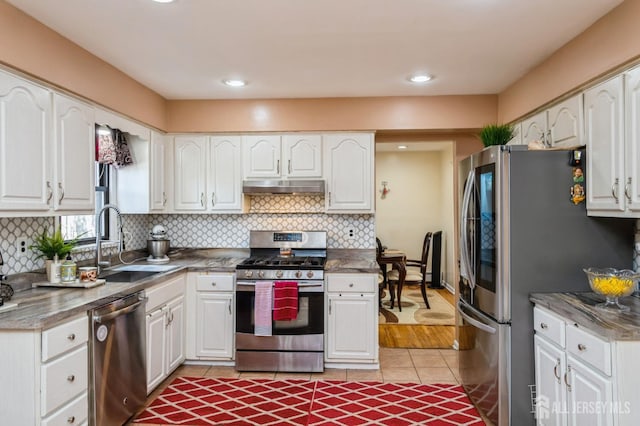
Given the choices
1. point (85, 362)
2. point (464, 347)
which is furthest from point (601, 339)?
point (85, 362)

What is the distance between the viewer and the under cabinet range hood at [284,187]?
3883mm

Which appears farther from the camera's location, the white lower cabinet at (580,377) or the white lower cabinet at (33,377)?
the white lower cabinet at (33,377)

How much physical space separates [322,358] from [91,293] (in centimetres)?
194

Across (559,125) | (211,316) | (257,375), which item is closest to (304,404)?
(257,375)

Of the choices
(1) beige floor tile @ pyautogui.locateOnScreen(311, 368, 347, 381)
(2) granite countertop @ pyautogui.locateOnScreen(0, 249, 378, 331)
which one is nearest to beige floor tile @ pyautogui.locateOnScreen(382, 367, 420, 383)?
(1) beige floor tile @ pyautogui.locateOnScreen(311, 368, 347, 381)

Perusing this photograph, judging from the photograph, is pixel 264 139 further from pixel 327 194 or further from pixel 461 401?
pixel 461 401

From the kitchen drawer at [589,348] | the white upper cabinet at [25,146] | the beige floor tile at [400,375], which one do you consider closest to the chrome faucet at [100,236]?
the white upper cabinet at [25,146]

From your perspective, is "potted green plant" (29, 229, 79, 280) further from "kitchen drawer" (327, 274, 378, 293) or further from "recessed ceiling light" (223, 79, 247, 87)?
"kitchen drawer" (327, 274, 378, 293)

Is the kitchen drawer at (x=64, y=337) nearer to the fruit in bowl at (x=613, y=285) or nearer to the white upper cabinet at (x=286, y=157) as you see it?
the white upper cabinet at (x=286, y=157)

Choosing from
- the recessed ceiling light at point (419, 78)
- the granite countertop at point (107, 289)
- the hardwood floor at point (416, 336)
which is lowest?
the hardwood floor at point (416, 336)

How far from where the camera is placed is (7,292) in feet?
7.31

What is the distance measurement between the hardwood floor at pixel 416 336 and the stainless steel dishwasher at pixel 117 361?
7.94ft

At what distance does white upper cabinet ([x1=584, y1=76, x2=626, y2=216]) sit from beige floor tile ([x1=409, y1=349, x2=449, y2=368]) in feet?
6.66

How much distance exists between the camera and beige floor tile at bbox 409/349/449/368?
3.78 meters
